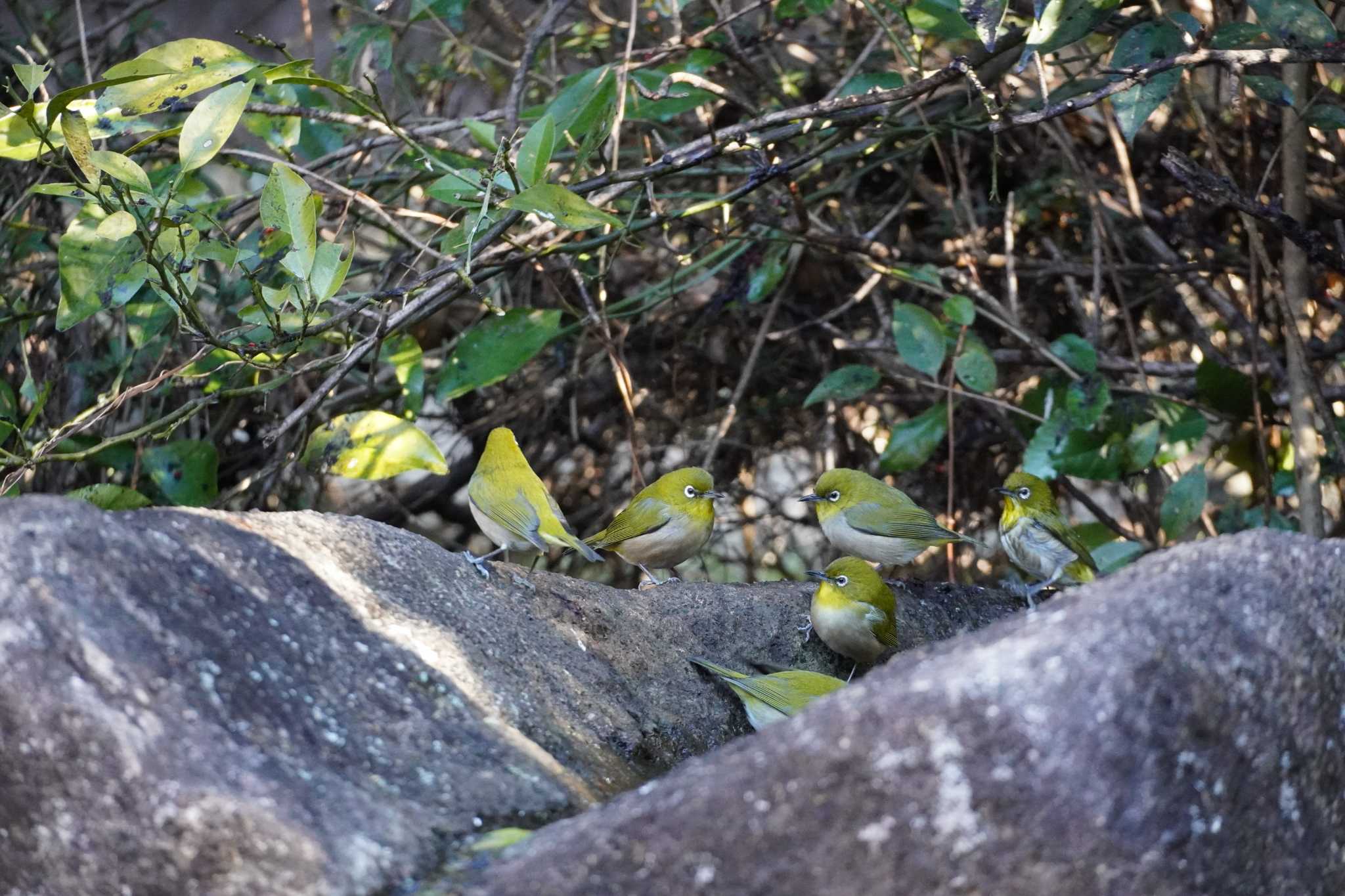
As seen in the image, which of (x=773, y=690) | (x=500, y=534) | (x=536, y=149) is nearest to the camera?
(x=773, y=690)

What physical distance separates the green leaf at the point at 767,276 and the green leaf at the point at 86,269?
2040 millimetres

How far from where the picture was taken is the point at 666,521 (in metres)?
4.23

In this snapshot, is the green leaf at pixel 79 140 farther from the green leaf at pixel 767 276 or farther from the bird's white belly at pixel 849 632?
the green leaf at pixel 767 276

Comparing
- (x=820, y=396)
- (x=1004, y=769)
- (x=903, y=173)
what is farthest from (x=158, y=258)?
(x=903, y=173)

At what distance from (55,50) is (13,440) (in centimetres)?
192

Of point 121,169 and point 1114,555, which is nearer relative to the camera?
point 121,169

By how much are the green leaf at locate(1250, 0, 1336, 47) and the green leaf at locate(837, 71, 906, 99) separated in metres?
1.04

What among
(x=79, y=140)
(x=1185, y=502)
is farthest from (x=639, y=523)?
(x=79, y=140)

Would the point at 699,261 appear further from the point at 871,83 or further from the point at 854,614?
the point at 854,614

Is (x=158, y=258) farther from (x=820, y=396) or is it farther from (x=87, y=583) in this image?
(x=820, y=396)

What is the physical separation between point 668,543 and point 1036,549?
1190 mm

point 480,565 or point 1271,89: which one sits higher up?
point 1271,89

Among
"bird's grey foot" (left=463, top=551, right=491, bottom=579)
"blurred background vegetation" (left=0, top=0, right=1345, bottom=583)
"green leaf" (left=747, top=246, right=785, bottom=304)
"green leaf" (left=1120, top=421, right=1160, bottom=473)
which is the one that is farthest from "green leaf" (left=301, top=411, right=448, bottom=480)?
"green leaf" (left=1120, top=421, right=1160, bottom=473)

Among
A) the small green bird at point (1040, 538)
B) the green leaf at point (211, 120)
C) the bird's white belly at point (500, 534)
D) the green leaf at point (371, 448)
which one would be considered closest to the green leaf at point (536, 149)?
the green leaf at point (211, 120)
